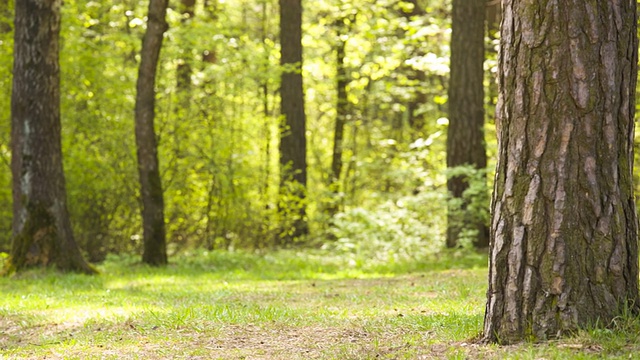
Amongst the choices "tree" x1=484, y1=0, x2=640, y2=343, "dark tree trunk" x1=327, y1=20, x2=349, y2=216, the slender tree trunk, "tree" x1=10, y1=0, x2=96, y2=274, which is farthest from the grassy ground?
"dark tree trunk" x1=327, y1=20, x2=349, y2=216

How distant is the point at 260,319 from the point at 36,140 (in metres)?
6.49

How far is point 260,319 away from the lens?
24.8ft

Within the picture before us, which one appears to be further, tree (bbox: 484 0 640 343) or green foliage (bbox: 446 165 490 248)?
green foliage (bbox: 446 165 490 248)

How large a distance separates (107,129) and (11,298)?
778 centimetres

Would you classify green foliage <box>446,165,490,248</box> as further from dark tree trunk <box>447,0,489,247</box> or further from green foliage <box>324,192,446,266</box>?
green foliage <box>324,192,446,266</box>

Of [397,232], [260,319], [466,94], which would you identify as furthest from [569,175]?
[397,232]

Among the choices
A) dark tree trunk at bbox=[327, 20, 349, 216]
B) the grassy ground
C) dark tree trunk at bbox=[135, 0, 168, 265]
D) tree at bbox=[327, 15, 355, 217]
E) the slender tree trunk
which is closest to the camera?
the grassy ground

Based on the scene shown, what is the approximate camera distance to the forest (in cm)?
549

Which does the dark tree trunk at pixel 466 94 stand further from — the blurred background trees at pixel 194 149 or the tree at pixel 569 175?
the tree at pixel 569 175

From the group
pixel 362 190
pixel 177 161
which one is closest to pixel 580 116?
pixel 177 161

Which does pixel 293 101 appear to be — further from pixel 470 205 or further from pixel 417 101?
pixel 417 101

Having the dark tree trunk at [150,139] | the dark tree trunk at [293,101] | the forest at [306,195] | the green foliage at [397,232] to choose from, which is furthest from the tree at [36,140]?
the dark tree trunk at [293,101]

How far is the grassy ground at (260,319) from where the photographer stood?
5773mm

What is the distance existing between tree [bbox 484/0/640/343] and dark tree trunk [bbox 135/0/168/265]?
9.55 m
